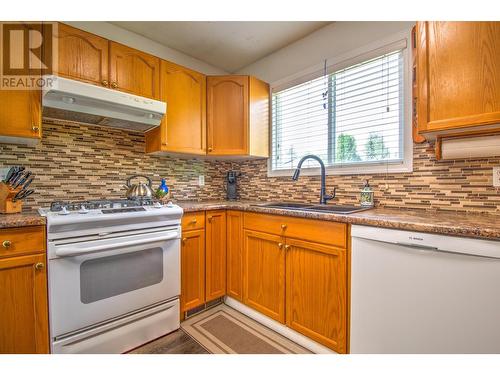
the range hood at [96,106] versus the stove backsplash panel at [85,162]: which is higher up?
the range hood at [96,106]

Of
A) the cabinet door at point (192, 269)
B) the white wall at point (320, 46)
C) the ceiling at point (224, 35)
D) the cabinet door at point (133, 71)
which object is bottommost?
the cabinet door at point (192, 269)

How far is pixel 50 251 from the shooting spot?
129 centimetres

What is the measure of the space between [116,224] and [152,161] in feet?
3.02

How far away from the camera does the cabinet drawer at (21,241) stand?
118cm

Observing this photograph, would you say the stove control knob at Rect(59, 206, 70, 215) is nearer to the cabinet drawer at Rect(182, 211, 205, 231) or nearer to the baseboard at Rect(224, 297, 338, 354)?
the cabinet drawer at Rect(182, 211, 205, 231)

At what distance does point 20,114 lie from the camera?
1.45 meters

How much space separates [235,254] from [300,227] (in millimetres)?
710

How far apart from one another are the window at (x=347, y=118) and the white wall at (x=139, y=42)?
90cm

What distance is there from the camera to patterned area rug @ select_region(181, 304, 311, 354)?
1552mm

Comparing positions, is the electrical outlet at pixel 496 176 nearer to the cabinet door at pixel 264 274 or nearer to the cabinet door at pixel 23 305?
the cabinet door at pixel 264 274

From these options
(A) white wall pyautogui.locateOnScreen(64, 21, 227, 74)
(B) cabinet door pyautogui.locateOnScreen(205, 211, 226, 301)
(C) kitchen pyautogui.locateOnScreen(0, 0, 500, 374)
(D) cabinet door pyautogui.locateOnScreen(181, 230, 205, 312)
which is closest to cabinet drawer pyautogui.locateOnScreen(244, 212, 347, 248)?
(C) kitchen pyautogui.locateOnScreen(0, 0, 500, 374)

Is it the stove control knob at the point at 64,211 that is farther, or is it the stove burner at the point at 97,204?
the stove burner at the point at 97,204

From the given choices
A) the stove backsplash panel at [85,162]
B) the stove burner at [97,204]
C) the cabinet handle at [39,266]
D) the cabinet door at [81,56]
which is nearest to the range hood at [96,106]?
the stove backsplash panel at [85,162]

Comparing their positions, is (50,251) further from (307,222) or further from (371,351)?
(371,351)
